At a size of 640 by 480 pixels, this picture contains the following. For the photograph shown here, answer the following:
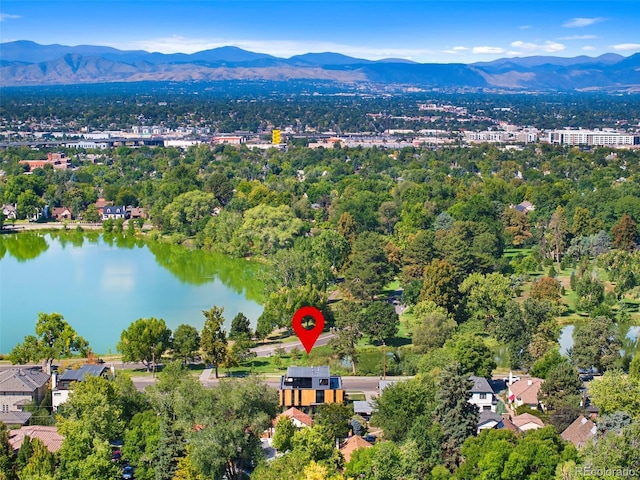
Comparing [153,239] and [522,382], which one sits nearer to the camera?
[522,382]

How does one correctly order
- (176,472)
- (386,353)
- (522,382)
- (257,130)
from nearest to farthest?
(176,472) < (522,382) < (386,353) < (257,130)

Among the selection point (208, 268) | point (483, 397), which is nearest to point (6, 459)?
point (483, 397)

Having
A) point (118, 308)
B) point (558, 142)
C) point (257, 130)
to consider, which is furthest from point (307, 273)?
point (257, 130)

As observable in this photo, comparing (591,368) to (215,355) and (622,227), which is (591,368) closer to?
(215,355)

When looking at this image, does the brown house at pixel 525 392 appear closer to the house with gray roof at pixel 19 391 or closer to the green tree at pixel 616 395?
the green tree at pixel 616 395

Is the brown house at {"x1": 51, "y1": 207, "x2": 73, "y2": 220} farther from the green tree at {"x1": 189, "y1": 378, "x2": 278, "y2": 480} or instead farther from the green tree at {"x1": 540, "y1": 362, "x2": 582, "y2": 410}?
the green tree at {"x1": 540, "y1": 362, "x2": 582, "y2": 410}

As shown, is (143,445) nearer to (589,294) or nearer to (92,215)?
(589,294)
